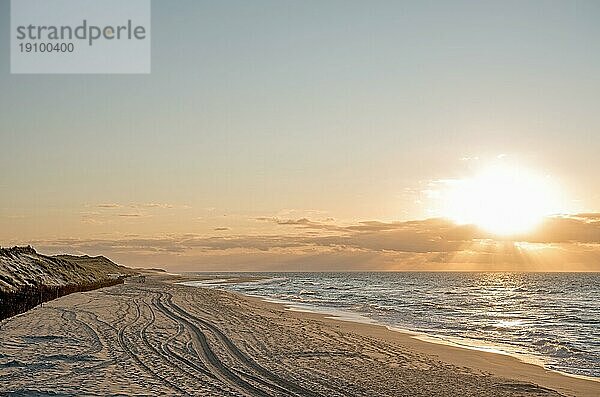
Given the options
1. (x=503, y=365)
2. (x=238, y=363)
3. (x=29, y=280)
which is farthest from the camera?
(x=29, y=280)

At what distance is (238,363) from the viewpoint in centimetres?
1575

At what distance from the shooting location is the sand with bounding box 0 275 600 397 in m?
12.9

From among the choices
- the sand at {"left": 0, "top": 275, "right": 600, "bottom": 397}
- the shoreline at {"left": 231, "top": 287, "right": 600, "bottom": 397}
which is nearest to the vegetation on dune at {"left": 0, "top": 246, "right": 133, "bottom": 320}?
the sand at {"left": 0, "top": 275, "right": 600, "bottom": 397}

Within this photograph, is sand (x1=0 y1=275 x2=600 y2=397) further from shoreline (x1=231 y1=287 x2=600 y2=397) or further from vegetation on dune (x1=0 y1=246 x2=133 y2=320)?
vegetation on dune (x1=0 y1=246 x2=133 y2=320)

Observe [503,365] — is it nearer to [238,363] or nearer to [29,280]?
[238,363]

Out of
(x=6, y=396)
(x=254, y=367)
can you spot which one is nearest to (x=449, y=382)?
(x=254, y=367)

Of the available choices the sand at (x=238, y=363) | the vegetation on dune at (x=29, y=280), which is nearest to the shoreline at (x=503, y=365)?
the sand at (x=238, y=363)

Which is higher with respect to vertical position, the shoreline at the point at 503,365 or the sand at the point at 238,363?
the sand at the point at 238,363

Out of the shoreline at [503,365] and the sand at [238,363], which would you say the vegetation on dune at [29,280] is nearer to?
the sand at [238,363]

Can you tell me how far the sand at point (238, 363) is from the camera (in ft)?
42.4

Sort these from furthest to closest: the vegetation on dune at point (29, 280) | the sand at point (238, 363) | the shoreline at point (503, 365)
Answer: the vegetation on dune at point (29, 280) < the shoreline at point (503, 365) < the sand at point (238, 363)

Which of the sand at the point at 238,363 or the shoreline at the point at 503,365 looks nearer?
the sand at the point at 238,363

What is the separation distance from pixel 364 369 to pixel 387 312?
26.7 meters

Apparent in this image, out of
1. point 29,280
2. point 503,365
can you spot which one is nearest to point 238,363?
point 503,365
